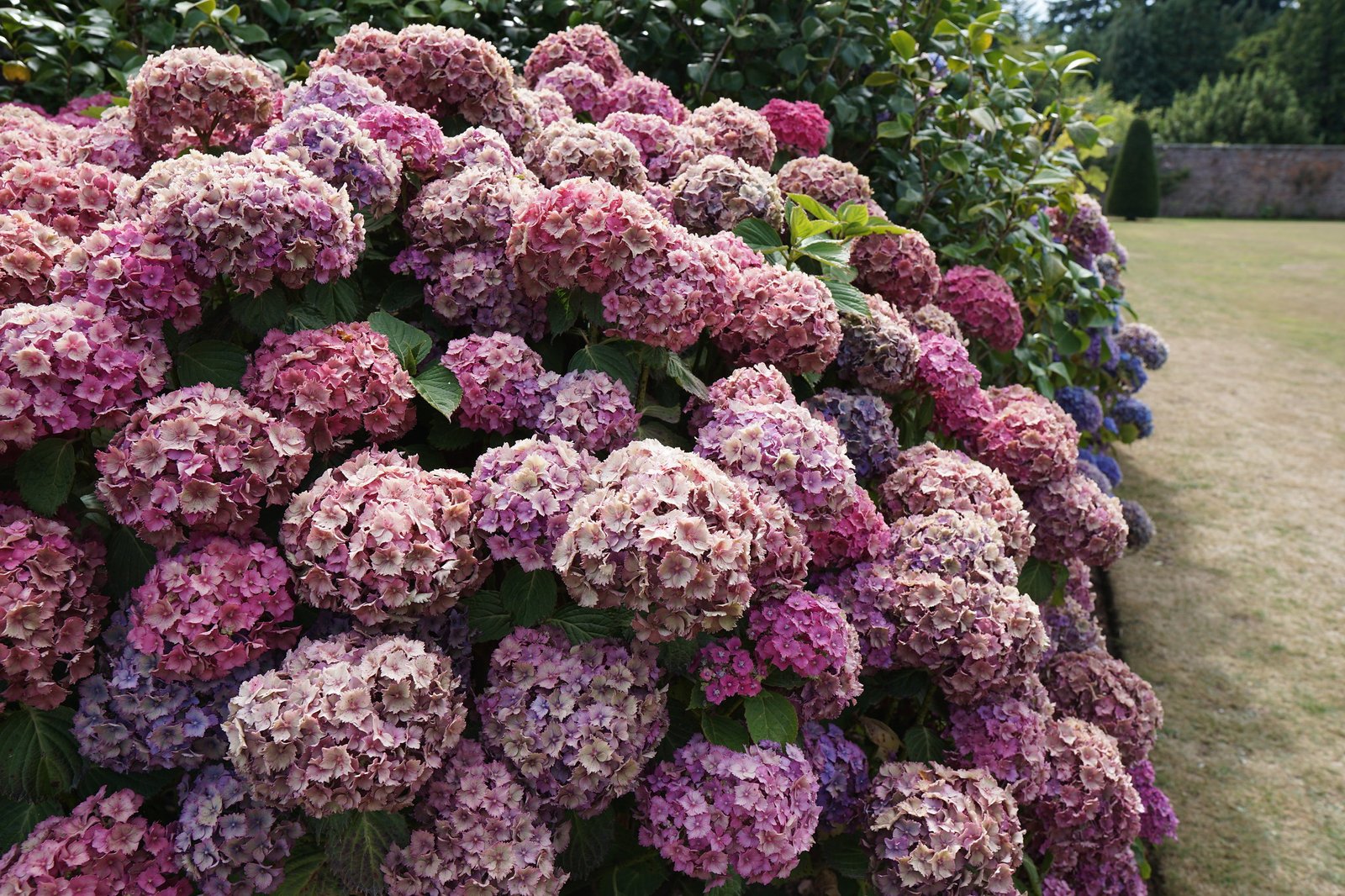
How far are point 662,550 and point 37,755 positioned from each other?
110cm

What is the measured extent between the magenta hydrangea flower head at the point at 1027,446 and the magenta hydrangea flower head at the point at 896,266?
498mm

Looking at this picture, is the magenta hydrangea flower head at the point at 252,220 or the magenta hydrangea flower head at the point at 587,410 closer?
the magenta hydrangea flower head at the point at 252,220

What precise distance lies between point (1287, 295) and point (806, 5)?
39.4 ft

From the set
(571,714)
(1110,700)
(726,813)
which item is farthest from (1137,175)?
(571,714)

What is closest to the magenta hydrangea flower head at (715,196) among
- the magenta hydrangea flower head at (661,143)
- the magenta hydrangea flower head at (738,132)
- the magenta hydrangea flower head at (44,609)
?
the magenta hydrangea flower head at (661,143)

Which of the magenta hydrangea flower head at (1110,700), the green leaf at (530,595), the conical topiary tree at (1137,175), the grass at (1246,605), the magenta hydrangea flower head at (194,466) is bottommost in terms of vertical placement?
the conical topiary tree at (1137,175)

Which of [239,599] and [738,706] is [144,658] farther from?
[738,706]

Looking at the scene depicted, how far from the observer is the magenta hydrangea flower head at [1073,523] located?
2645 mm

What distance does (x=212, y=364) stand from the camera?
1716 mm

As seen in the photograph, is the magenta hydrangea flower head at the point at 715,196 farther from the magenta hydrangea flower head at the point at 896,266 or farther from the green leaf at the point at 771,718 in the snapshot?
the green leaf at the point at 771,718

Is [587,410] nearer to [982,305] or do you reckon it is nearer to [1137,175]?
[982,305]

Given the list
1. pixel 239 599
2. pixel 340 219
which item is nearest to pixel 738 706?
pixel 239 599

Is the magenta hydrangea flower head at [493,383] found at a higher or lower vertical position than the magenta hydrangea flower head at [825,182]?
lower

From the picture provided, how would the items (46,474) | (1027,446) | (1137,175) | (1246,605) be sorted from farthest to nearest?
(1137,175)
(1246,605)
(1027,446)
(46,474)
